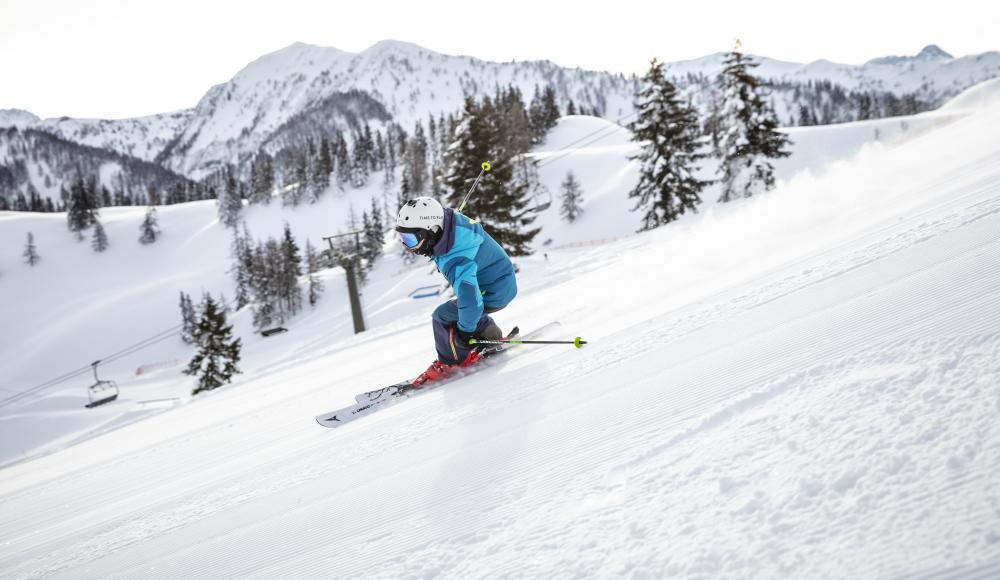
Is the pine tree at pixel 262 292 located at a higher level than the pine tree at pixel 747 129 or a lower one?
lower

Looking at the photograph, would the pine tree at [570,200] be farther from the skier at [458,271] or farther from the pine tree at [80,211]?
the pine tree at [80,211]

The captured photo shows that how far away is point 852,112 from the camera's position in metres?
167

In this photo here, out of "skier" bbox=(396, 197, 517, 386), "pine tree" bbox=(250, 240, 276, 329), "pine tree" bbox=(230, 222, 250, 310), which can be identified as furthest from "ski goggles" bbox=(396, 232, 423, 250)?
"pine tree" bbox=(230, 222, 250, 310)

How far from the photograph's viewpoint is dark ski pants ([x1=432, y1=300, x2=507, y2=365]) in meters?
5.70

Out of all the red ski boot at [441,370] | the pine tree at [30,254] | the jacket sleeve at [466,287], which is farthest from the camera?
the pine tree at [30,254]

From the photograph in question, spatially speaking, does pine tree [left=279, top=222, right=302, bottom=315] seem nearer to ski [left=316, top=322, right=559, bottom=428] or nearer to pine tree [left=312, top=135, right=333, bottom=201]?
pine tree [left=312, top=135, right=333, bottom=201]

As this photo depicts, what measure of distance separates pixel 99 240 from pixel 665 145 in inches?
4193

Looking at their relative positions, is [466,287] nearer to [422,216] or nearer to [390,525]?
[422,216]

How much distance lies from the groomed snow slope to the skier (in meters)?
0.45

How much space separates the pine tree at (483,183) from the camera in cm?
2192

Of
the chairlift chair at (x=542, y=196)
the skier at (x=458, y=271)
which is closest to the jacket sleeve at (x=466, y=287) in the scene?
the skier at (x=458, y=271)

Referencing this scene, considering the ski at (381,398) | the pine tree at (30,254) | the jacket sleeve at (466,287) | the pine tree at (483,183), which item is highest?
the pine tree at (30,254)

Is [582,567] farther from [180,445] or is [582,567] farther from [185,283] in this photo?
[185,283]

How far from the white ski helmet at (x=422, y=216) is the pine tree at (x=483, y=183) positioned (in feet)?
54.3
